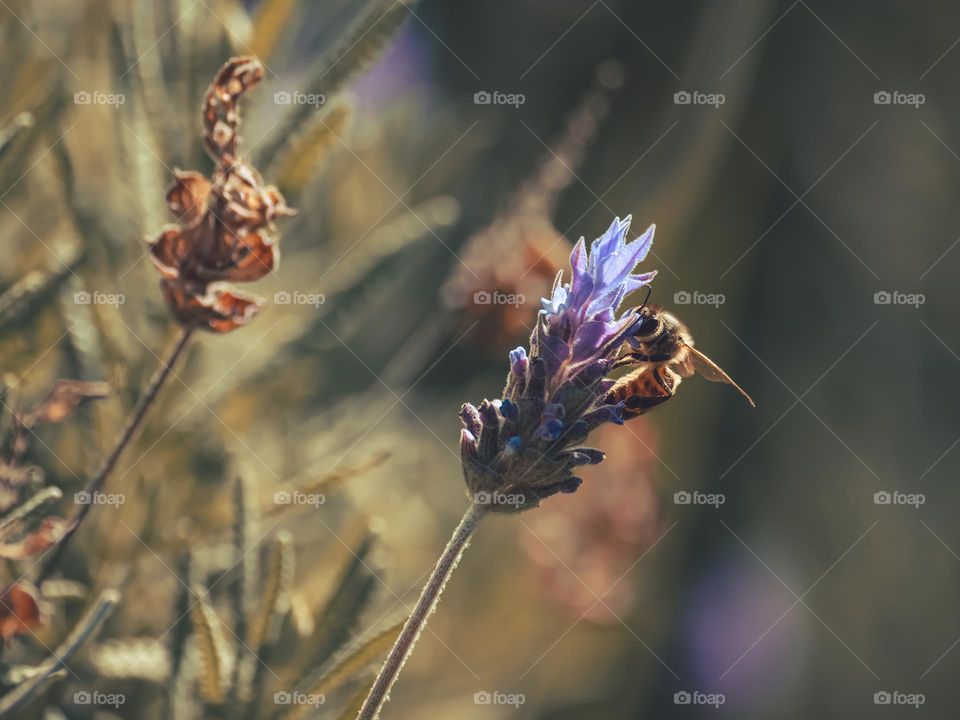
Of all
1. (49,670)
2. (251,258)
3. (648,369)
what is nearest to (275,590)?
(49,670)

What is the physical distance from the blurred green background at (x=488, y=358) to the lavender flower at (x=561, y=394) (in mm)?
280

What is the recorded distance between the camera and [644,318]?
42.6 inches

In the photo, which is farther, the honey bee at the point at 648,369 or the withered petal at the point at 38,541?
the honey bee at the point at 648,369

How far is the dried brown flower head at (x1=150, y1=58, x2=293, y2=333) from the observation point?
97 cm

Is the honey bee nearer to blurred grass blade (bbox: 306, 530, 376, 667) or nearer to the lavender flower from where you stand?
the lavender flower

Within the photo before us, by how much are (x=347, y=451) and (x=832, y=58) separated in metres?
2.36

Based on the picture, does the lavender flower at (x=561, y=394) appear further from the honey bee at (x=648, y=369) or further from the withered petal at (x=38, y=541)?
the withered petal at (x=38, y=541)

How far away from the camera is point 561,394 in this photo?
902 mm

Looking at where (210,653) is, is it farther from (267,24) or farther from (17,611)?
(267,24)

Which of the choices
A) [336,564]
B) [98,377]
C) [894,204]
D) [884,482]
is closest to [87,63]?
[98,377]

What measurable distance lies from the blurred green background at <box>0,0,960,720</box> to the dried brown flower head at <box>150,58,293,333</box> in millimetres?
120

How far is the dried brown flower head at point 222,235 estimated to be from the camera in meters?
0.97

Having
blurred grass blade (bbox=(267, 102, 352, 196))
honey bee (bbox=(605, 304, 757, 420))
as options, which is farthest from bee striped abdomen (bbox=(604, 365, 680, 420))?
blurred grass blade (bbox=(267, 102, 352, 196))

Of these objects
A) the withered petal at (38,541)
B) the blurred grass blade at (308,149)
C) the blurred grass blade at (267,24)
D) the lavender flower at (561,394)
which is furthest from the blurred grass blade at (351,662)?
the blurred grass blade at (267,24)
